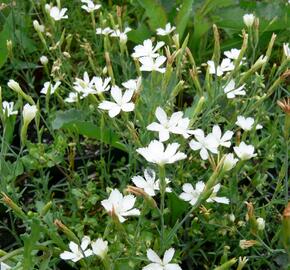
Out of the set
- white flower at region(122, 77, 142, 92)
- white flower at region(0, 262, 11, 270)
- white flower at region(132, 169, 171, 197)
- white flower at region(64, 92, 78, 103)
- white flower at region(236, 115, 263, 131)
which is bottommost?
white flower at region(0, 262, 11, 270)

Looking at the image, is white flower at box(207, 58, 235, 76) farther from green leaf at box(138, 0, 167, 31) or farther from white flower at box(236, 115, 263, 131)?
green leaf at box(138, 0, 167, 31)

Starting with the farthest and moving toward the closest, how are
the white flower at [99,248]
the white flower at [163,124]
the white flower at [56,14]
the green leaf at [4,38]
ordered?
the green leaf at [4,38] → the white flower at [56,14] → the white flower at [163,124] → the white flower at [99,248]

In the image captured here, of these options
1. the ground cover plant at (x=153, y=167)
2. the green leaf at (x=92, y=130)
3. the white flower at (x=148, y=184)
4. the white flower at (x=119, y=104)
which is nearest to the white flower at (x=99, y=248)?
the ground cover plant at (x=153, y=167)

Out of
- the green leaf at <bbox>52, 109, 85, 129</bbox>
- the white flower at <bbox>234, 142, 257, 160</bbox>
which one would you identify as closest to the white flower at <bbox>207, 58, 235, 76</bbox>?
the white flower at <bbox>234, 142, 257, 160</bbox>

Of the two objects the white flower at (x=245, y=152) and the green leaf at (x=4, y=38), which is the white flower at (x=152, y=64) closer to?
the white flower at (x=245, y=152)

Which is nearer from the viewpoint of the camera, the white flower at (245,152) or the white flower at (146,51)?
the white flower at (245,152)

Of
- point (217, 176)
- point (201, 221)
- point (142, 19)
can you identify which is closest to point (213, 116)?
point (201, 221)

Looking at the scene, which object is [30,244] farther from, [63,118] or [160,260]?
[63,118]

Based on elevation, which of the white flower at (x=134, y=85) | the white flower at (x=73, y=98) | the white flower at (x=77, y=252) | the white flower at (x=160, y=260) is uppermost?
the white flower at (x=134, y=85)
